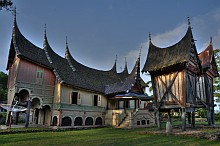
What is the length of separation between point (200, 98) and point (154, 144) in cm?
856

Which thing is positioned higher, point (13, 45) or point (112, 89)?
point (13, 45)

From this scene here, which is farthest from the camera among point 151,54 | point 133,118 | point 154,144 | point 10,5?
point 133,118

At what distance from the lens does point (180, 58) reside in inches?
560

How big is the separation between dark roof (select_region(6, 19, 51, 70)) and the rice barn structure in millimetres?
9761

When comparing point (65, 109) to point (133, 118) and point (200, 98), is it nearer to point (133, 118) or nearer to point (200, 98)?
point (133, 118)

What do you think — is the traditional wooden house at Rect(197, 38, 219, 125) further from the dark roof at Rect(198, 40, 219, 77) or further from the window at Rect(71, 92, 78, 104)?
the window at Rect(71, 92, 78, 104)

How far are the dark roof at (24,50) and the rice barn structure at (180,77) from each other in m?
9.76

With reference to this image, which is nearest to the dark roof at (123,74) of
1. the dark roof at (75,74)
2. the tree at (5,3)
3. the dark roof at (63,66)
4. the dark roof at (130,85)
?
the dark roof at (75,74)

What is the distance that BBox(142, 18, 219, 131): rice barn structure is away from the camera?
14109 millimetres

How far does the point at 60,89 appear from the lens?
1877cm

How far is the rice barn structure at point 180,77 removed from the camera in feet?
46.3

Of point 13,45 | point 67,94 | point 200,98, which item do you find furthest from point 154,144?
point 13,45

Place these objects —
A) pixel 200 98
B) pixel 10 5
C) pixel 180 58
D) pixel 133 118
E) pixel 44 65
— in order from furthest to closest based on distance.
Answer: pixel 133 118 → pixel 44 65 → pixel 200 98 → pixel 180 58 → pixel 10 5

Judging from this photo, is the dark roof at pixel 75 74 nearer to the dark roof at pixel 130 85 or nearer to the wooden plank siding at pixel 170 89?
the dark roof at pixel 130 85
